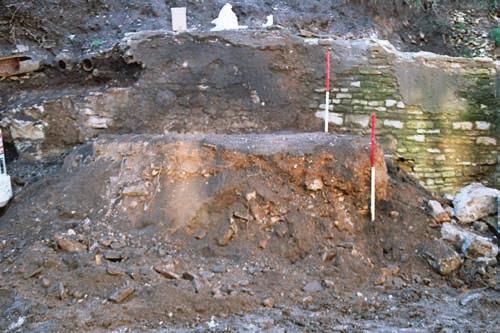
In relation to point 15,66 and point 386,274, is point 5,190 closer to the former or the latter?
point 15,66

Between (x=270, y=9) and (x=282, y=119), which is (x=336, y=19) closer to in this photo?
(x=270, y=9)

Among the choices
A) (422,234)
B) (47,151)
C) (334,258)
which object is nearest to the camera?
(334,258)

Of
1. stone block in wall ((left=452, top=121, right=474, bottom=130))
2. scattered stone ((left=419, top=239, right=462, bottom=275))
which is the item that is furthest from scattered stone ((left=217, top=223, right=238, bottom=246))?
stone block in wall ((left=452, top=121, right=474, bottom=130))

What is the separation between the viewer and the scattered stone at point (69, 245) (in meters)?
4.25

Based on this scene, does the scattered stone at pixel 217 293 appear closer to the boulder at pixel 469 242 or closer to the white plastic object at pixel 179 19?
the boulder at pixel 469 242

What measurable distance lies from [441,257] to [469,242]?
0.34m

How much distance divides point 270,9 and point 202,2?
1.12 meters

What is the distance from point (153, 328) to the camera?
11.7 ft

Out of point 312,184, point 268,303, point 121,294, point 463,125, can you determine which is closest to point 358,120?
point 463,125

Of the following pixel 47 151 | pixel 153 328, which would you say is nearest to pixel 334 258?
Answer: pixel 153 328

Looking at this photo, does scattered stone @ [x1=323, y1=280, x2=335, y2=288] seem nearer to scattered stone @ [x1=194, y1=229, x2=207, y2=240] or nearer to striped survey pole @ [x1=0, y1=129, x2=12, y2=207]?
scattered stone @ [x1=194, y1=229, x2=207, y2=240]

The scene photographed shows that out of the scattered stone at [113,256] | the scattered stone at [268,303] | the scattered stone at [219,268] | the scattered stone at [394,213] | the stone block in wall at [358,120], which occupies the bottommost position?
the scattered stone at [268,303]

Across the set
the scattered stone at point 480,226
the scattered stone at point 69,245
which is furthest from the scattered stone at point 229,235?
the scattered stone at point 480,226

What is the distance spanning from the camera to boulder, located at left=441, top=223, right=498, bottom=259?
461cm
